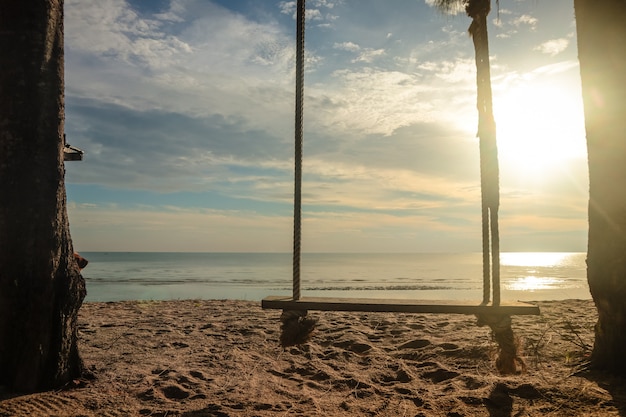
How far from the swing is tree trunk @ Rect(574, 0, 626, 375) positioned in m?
0.65

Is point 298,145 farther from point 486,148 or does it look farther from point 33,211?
point 33,211

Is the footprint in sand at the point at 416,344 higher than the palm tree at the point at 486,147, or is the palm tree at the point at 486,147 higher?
the palm tree at the point at 486,147

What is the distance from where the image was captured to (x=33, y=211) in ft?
9.76

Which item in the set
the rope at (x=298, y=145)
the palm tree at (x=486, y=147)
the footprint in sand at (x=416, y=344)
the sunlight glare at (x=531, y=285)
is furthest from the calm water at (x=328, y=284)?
the rope at (x=298, y=145)

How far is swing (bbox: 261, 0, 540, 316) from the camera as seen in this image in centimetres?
294

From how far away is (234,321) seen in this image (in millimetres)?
6008

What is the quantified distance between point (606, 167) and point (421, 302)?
168cm

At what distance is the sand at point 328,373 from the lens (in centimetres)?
281

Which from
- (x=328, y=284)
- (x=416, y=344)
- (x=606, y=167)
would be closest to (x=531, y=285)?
(x=328, y=284)

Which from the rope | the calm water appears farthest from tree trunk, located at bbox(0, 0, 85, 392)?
the calm water

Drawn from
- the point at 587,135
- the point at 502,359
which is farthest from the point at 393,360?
the point at 587,135

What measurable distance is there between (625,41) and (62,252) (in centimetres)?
435

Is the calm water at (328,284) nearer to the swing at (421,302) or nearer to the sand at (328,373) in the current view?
the sand at (328,373)

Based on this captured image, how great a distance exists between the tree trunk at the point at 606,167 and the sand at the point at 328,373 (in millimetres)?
321
